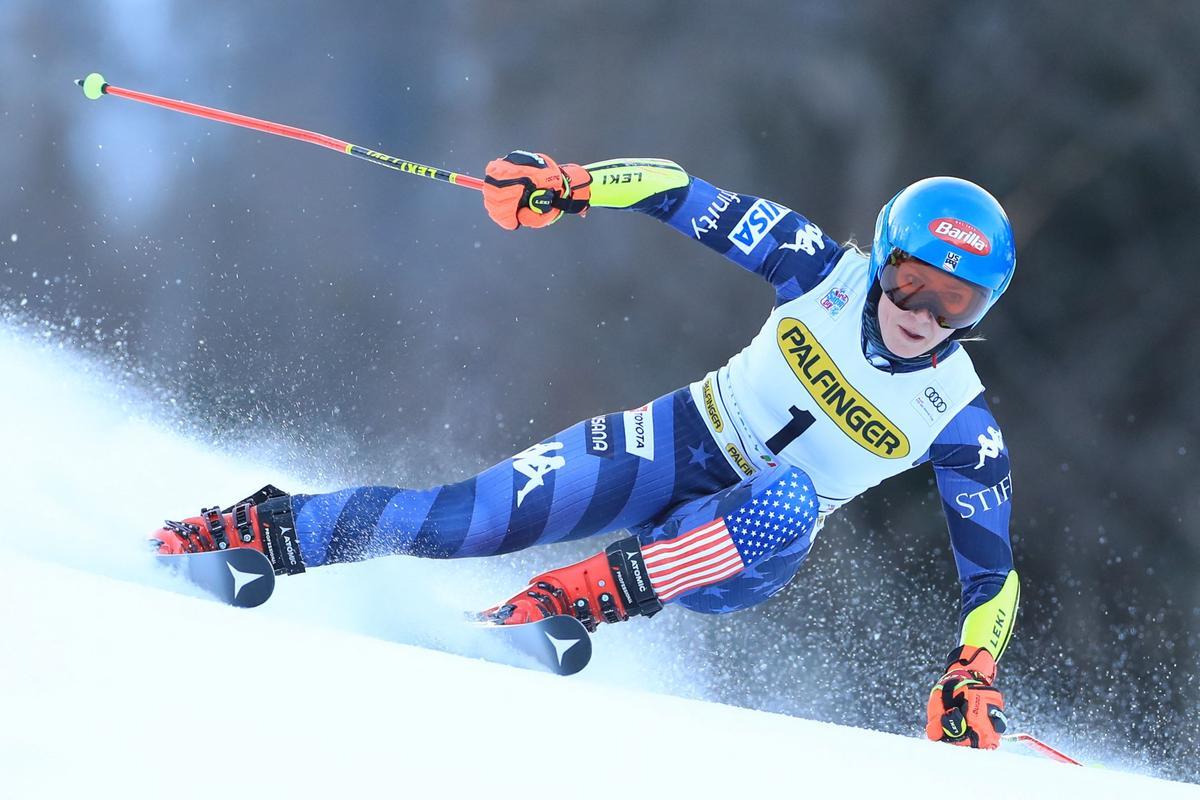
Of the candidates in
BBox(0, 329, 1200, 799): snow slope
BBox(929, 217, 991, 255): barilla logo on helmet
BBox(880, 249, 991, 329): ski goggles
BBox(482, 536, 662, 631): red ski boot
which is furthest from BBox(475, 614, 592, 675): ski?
BBox(929, 217, 991, 255): barilla logo on helmet

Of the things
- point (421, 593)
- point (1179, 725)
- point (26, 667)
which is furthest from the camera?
point (1179, 725)

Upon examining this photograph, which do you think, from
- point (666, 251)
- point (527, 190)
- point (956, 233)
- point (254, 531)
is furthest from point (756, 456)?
point (666, 251)

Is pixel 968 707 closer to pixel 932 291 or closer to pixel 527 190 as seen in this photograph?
pixel 932 291

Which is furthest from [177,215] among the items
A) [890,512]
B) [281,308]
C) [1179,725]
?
[1179,725]

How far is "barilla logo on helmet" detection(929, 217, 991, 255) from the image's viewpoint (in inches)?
93.9

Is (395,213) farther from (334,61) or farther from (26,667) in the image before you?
(26,667)

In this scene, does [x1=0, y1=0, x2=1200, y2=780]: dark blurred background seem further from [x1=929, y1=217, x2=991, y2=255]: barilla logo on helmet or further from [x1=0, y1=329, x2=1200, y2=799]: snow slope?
[x1=0, y1=329, x2=1200, y2=799]: snow slope

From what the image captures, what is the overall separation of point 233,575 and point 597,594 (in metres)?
0.71

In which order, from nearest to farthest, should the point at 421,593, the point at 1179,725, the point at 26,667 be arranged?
the point at 26,667 < the point at 421,593 < the point at 1179,725

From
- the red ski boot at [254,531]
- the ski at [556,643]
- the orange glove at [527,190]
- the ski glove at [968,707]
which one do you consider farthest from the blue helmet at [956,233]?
the red ski boot at [254,531]

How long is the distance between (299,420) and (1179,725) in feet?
12.1

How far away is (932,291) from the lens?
2.41 m

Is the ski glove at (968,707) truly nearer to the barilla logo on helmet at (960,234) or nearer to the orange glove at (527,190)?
the barilla logo on helmet at (960,234)

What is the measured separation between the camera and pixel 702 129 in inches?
193
